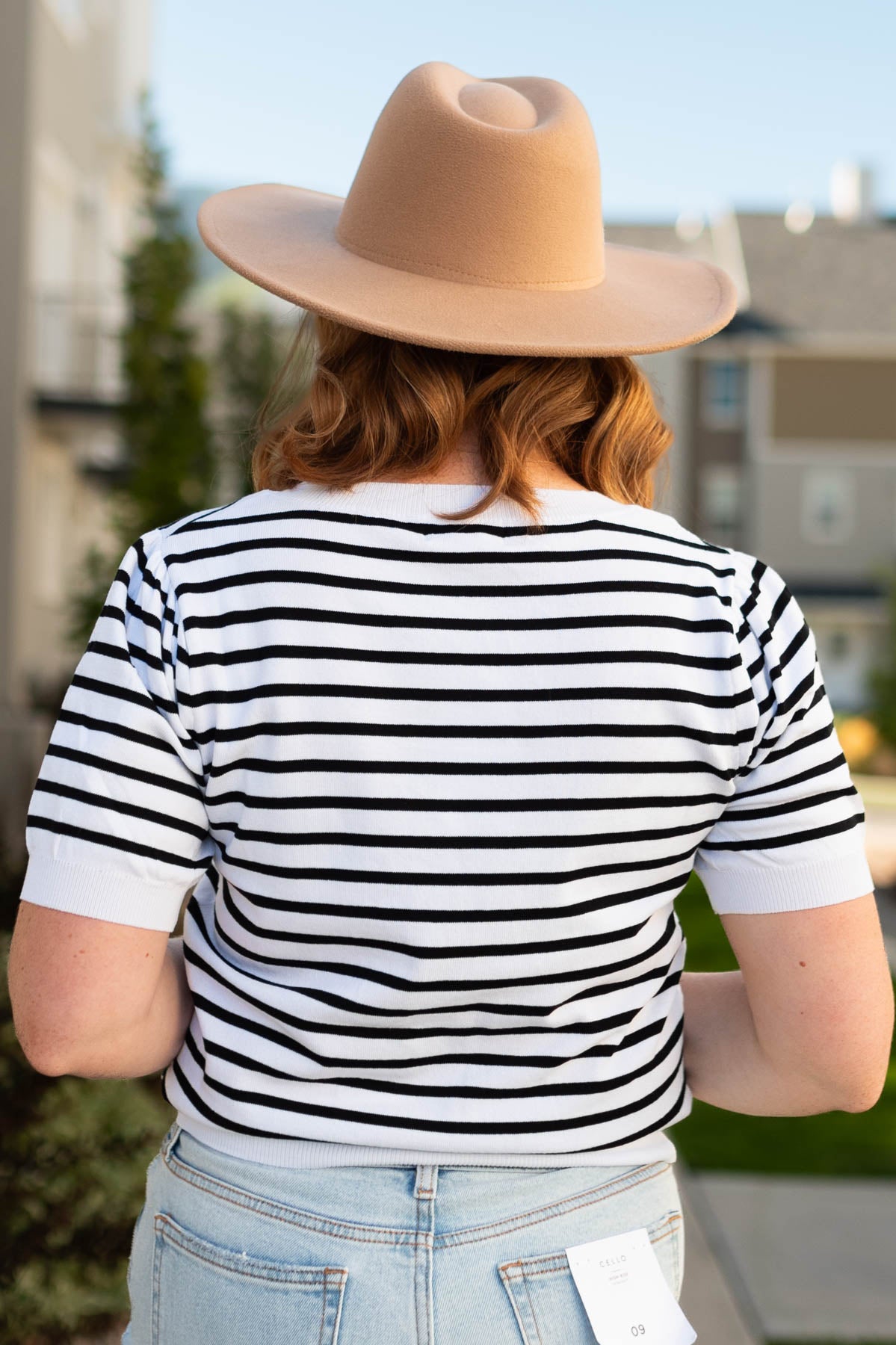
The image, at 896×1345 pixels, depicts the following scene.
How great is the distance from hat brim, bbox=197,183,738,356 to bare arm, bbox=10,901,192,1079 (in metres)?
0.60

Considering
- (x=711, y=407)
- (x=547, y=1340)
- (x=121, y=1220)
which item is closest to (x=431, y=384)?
(x=547, y=1340)

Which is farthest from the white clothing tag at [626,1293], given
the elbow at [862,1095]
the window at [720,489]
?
the window at [720,489]

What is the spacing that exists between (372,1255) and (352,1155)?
0.28 ft

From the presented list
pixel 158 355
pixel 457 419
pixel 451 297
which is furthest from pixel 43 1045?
pixel 158 355

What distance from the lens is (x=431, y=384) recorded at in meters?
1.25

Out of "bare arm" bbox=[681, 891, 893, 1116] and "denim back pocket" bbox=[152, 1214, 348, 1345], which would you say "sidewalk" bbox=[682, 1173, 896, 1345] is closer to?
"bare arm" bbox=[681, 891, 893, 1116]

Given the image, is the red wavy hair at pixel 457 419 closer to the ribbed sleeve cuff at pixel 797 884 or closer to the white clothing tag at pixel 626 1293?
the ribbed sleeve cuff at pixel 797 884

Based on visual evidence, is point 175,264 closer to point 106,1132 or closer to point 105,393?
point 105,393

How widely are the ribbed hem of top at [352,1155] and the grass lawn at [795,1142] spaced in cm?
329

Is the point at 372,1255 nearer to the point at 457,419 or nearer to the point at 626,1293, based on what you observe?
the point at 626,1293

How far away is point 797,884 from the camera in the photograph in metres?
1.25

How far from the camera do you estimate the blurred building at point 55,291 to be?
1068cm

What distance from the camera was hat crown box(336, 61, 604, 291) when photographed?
1284 millimetres

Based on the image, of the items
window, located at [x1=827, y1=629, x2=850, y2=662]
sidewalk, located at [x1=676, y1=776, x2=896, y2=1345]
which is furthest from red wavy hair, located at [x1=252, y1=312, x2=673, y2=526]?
window, located at [x1=827, y1=629, x2=850, y2=662]
